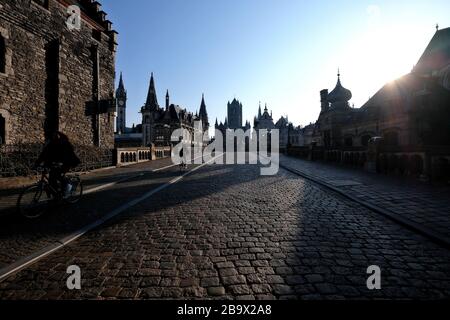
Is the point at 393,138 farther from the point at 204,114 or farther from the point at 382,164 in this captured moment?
the point at 204,114

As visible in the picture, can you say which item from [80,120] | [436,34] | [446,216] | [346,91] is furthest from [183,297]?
[436,34]

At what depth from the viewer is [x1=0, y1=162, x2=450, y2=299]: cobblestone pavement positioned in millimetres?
2363

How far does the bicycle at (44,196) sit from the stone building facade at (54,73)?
6815mm

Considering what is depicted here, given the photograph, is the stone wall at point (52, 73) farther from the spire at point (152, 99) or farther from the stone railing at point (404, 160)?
the spire at point (152, 99)

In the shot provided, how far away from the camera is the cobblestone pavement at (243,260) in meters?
2.36

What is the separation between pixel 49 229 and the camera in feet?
13.7

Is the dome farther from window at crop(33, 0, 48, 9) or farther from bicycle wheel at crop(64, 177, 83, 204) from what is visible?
bicycle wheel at crop(64, 177, 83, 204)

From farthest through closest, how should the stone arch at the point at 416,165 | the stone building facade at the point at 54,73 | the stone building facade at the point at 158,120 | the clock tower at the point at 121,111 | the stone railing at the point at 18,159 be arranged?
the clock tower at the point at 121,111
the stone building facade at the point at 158,120
the stone building facade at the point at 54,73
the stone arch at the point at 416,165
the stone railing at the point at 18,159

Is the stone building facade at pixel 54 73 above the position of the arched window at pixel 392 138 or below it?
above

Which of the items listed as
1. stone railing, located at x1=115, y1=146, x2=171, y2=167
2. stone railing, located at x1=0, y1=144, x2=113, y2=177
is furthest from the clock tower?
stone railing, located at x1=0, y1=144, x2=113, y2=177

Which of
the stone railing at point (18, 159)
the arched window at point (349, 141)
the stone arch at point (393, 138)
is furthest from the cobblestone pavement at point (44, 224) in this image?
the arched window at point (349, 141)

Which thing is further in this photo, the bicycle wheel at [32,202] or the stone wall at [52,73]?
the stone wall at [52,73]
